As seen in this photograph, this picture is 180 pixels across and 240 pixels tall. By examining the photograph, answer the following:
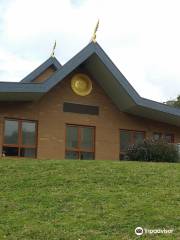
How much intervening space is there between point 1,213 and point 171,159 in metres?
11.8

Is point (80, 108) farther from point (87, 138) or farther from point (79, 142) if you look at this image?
point (79, 142)

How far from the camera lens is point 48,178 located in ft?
44.9

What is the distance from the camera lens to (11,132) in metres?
23.1

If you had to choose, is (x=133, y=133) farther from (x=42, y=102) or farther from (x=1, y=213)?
(x=1, y=213)

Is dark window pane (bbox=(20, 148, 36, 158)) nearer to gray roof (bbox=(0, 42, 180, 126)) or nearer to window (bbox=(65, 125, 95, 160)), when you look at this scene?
window (bbox=(65, 125, 95, 160))


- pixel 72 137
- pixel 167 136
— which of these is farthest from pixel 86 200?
pixel 167 136

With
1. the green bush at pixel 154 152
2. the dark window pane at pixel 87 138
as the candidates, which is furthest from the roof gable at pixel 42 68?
the green bush at pixel 154 152

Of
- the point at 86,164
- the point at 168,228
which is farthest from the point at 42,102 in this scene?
the point at 168,228

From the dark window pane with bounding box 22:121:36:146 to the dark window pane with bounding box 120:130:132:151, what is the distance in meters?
4.79

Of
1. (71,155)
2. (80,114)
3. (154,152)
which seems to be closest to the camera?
(154,152)

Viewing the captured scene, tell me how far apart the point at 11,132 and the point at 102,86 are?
16.9ft

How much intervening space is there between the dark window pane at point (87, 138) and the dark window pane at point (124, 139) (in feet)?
5.65

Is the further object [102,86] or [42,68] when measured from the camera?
[42,68]

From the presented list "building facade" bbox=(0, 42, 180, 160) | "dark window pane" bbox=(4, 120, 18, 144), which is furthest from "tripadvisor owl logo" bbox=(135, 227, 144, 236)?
"dark window pane" bbox=(4, 120, 18, 144)
